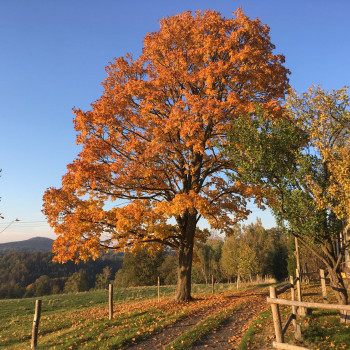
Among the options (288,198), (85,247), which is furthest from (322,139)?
(85,247)

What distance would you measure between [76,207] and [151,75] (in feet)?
30.6

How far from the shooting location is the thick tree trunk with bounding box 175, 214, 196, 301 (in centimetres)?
1625

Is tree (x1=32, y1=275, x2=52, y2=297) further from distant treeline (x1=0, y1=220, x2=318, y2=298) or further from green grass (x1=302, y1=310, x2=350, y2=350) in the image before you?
green grass (x1=302, y1=310, x2=350, y2=350)

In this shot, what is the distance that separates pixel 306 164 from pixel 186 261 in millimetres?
9615

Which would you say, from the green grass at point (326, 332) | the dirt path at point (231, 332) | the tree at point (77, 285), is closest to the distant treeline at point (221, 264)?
the tree at point (77, 285)

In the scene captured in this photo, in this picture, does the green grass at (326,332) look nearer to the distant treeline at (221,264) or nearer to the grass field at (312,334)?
the grass field at (312,334)

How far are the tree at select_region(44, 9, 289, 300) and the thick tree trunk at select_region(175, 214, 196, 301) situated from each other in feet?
0.20

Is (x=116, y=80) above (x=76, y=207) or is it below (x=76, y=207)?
above

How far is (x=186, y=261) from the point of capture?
16500mm

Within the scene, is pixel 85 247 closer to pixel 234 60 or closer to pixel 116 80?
pixel 116 80

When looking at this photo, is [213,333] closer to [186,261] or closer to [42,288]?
[186,261]

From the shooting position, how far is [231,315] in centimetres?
1249

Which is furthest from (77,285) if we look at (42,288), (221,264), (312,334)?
(312,334)

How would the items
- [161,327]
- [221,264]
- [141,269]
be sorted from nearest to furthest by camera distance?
[161,327], [141,269], [221,264]
